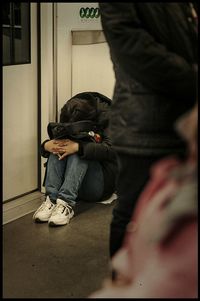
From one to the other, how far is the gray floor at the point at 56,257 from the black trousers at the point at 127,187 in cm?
78

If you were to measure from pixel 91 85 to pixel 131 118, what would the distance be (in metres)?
2.20

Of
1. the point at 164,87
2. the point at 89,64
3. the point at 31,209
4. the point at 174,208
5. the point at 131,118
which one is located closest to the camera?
the point at 174,208

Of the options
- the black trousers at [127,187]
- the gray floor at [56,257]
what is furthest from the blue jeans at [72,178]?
the black trousers at [127,187]

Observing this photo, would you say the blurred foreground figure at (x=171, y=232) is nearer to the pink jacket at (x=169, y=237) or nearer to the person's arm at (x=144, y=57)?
the pink jacket at (x=169, y=237)

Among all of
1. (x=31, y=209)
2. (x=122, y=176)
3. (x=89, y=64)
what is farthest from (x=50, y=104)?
(x=122, y=176)

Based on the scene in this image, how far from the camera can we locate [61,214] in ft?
9.66

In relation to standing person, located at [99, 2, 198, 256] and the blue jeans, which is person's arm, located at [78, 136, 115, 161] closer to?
the blue jeans

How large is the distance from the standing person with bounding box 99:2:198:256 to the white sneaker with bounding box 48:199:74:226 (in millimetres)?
1601

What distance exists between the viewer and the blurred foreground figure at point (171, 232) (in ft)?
1.99

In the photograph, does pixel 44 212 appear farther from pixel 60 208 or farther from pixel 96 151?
pixel 96 151

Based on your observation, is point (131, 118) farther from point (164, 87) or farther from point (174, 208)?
point (174, 208)

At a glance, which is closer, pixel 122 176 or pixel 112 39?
pixel 112 39

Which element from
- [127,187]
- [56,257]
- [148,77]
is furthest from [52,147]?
[148,77]

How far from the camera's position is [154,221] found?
628 mm
